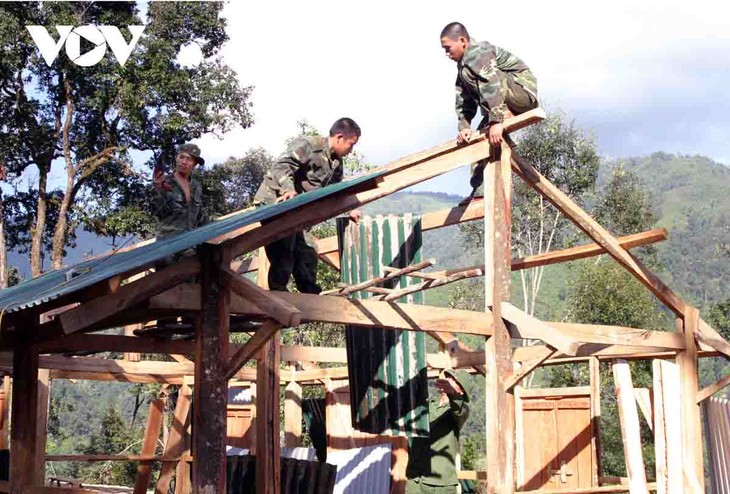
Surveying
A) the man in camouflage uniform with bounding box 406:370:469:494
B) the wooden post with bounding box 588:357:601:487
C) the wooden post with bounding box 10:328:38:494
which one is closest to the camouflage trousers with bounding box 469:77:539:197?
the man in camouflage uniform with bounding box 406:370:469:494

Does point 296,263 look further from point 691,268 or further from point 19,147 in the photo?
point 691,268

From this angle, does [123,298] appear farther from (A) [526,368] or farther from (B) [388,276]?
(A) [526,368]

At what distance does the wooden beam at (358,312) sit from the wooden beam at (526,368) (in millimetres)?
521

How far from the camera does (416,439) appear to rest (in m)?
11.3

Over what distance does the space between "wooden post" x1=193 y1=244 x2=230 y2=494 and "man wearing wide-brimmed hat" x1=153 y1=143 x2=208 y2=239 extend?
9.33 ft

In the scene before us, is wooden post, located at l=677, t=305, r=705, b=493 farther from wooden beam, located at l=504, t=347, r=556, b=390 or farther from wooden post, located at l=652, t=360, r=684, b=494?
wooden beam, located at l=504, t=347, r=556, b=390

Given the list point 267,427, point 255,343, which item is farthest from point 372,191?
point 267,427

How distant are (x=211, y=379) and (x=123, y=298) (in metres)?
0.99

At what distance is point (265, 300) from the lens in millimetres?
7367

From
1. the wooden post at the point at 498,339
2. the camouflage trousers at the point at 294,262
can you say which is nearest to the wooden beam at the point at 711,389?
the wooden post at the point at 498,339

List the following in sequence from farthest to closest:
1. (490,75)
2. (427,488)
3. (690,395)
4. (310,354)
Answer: (310,354)
(427,488)
(690,395)
(490,75)

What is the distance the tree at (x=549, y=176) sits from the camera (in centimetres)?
3509

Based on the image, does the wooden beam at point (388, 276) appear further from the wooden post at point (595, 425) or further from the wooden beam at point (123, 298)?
the wooden post at point (595, 425)

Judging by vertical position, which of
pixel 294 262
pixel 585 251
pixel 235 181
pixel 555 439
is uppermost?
pixel 235 181
